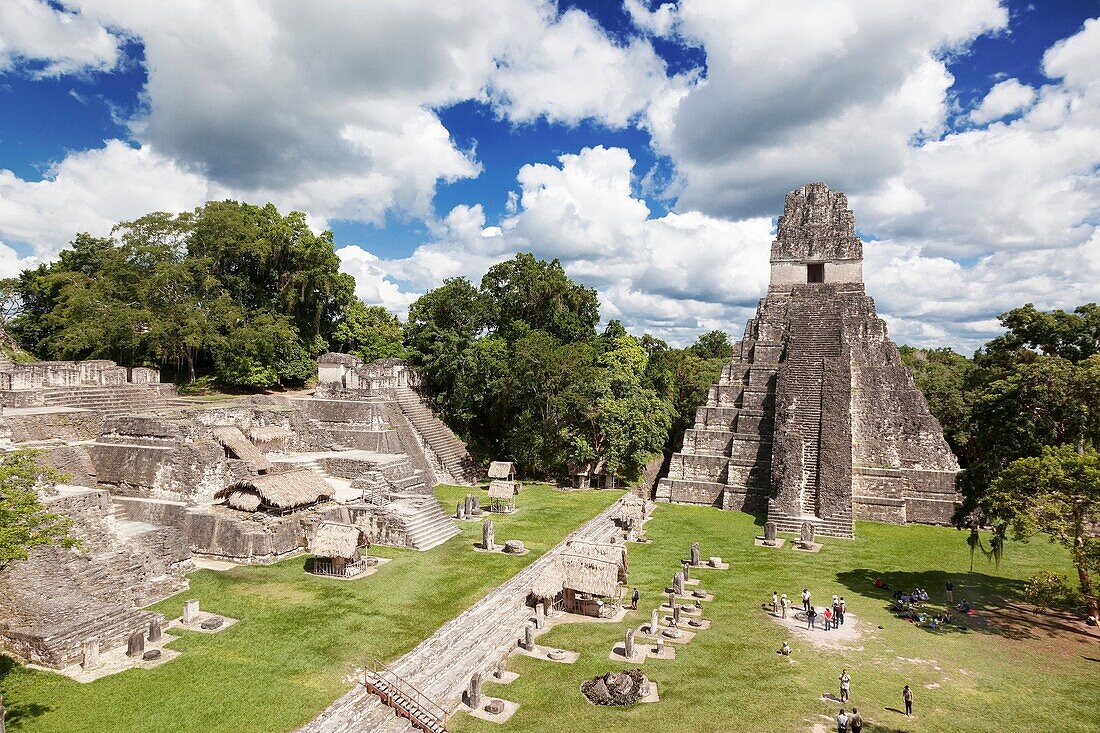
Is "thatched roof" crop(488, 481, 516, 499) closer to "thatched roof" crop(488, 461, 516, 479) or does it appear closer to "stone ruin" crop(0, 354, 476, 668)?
"thatched roof" crop(488, 461, 516, 479)

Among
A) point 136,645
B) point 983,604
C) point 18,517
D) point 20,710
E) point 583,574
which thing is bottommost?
point 20,710

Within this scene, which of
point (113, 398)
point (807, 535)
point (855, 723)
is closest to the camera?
point (855, 723)

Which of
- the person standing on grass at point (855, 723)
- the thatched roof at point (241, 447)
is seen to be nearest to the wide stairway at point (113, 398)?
the thatched roof at point (241, 447)

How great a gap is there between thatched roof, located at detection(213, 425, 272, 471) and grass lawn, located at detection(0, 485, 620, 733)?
204 inches

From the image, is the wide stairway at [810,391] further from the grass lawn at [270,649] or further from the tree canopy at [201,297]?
the tree canopy at [201,297]

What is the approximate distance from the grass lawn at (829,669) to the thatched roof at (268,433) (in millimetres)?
15679

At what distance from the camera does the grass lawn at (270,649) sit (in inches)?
389

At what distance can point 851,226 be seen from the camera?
30.5 meters

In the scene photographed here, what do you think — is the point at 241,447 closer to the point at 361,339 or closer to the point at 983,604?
the point at 361,339

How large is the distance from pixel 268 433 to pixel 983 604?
2506cm

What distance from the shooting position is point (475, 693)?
35.8ft

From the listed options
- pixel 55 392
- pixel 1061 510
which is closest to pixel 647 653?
pixel 1061 510

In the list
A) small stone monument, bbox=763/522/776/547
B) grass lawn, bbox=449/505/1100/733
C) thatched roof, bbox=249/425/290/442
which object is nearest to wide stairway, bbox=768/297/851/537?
small stone monument, bbox=763/522/776/547

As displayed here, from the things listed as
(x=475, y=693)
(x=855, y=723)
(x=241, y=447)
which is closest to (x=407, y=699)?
(x=475, y=693)
